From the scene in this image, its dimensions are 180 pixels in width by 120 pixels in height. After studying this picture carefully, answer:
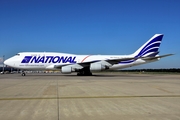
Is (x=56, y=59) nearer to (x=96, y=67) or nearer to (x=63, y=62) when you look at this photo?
(x=63, y=62)

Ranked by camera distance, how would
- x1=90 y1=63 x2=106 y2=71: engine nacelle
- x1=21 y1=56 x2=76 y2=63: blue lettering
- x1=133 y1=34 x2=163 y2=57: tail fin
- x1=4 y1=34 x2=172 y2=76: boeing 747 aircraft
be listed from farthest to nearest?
x1=133 y1=34 x2=163 y2=57: tail fin < x1=21 y1=56 x2=76 y2=63: blue lettering < x1=4 y1=34 x2=172 y2=76: boeing 747 aircraft < x1=90 y1=63 x2=106 y2=71: engine nacelle

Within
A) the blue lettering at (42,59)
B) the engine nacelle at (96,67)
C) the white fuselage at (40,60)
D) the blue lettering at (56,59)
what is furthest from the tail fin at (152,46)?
the blue lettering at (56,59)

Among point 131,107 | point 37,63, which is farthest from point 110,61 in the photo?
point 131,107

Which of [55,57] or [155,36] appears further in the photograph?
[155,36]

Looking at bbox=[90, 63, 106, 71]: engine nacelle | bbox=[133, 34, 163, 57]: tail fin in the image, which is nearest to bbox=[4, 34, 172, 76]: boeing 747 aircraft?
bbox=[90, 63, 106, 71]: engine nacelle

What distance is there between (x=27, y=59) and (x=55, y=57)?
432 cm

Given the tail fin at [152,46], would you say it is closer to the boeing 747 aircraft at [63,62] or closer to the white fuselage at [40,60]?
the boeing 747 aircraft at [63,62]

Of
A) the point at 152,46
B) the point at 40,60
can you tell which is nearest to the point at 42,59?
the point at 40,60

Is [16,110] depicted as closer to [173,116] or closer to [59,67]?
[173,116]

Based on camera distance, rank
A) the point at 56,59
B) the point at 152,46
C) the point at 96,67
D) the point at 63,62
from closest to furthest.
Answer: the point at 96,67 → the point at 56,59 → the point at 63,62 → the point at 152,46

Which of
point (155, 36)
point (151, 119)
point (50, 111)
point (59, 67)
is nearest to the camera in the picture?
point (151, 119)

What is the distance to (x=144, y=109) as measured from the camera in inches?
238

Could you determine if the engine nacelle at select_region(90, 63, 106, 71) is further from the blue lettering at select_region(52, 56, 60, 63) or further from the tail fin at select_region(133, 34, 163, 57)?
the tail fin at select_region(133, 34, 163, 57)

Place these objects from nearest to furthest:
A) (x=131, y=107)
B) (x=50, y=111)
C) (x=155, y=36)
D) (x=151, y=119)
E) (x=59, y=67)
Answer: (x=151, y=119) → (x=50, y=111) → (x=131, y=107) → (x=59, y=67) → (x=155, y=36)
